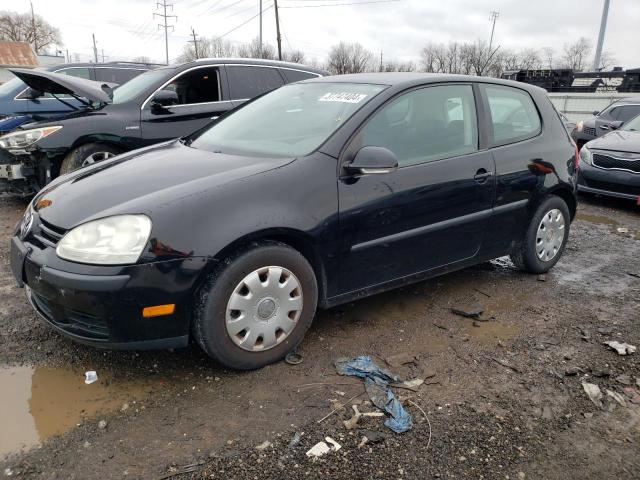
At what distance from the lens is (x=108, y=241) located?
247 centimetres

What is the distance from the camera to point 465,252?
147 inches

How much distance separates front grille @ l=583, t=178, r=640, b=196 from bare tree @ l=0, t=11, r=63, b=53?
80.8m

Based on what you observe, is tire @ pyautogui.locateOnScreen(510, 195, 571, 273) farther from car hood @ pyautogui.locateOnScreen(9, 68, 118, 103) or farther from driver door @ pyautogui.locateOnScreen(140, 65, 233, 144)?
car hood @ pyautogui.locateOnScreen(9, 68, 118, 103)

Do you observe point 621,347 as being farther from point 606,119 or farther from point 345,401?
point 606,119

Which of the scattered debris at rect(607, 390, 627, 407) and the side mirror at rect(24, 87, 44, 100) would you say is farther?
the side mirror at rect(24, 87, 44, 100)

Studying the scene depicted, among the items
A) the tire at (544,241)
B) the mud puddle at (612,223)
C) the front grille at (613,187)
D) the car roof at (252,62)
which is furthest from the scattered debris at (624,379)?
the car roof at (252,62)

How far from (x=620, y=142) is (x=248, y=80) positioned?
5.43 m

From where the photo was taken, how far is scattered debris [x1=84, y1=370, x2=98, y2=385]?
8.93ft

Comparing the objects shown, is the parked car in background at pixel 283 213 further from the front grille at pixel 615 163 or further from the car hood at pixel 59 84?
the front grille at pixel 615 163

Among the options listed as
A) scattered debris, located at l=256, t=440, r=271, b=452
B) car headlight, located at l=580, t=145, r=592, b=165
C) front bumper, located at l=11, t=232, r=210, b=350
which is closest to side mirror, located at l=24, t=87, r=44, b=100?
front bumper, located at l=11, t=232, r=210, b=350

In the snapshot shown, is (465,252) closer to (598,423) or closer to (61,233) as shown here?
(598,423)

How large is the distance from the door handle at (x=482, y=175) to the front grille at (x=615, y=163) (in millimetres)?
4710

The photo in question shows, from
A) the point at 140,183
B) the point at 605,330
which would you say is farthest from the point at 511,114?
the point at 140,183

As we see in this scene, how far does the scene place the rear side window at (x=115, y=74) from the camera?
355 inches
